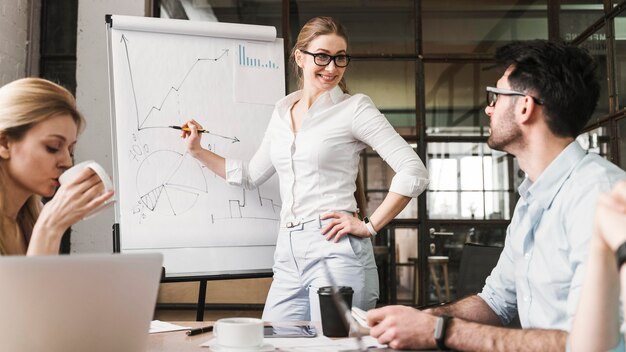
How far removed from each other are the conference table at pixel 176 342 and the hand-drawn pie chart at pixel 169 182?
41.6 inches

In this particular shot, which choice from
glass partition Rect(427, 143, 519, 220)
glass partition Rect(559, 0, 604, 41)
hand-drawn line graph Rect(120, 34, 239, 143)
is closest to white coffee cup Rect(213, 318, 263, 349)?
hand-drawn line graph Rect(120, 34, 239, 143)

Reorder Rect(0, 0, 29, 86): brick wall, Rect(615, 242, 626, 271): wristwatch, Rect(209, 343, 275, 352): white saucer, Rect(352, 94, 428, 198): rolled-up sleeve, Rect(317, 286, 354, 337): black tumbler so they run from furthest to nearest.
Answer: Rect(0, 0, 29, 86): brick wall → Rect(352, 94, 428, 198): rolled-up sleeve → Rect(317, 286, 354, 337): black tumbler → Rect(209, 343, 275, 352): white saucer → Rect(615, 242, 626, 271): wristwatch

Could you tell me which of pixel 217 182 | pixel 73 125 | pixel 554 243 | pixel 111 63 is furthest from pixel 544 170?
pixel 111 63

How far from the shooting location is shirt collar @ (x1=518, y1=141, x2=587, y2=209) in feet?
4.17

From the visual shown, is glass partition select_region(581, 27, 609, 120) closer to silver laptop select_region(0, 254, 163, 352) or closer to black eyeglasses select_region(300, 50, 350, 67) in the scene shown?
black eyeglasses select_region(300, 50, 350, 67)

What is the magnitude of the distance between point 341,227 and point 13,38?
243cm

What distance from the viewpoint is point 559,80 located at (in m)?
1.40

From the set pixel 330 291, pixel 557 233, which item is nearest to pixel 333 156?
pixel 330 291

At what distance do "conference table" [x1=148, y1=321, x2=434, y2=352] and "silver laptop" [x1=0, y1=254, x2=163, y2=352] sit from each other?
0.28 meters

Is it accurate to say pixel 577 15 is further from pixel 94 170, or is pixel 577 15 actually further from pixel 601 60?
pixel 94 170

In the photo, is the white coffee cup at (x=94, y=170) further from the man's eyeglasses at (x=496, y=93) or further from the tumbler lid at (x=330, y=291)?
the man's eyeglasses at (x=496, y=93)

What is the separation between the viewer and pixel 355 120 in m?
1.90

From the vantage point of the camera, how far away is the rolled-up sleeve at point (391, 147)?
1899 mm

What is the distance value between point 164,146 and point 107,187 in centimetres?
117
